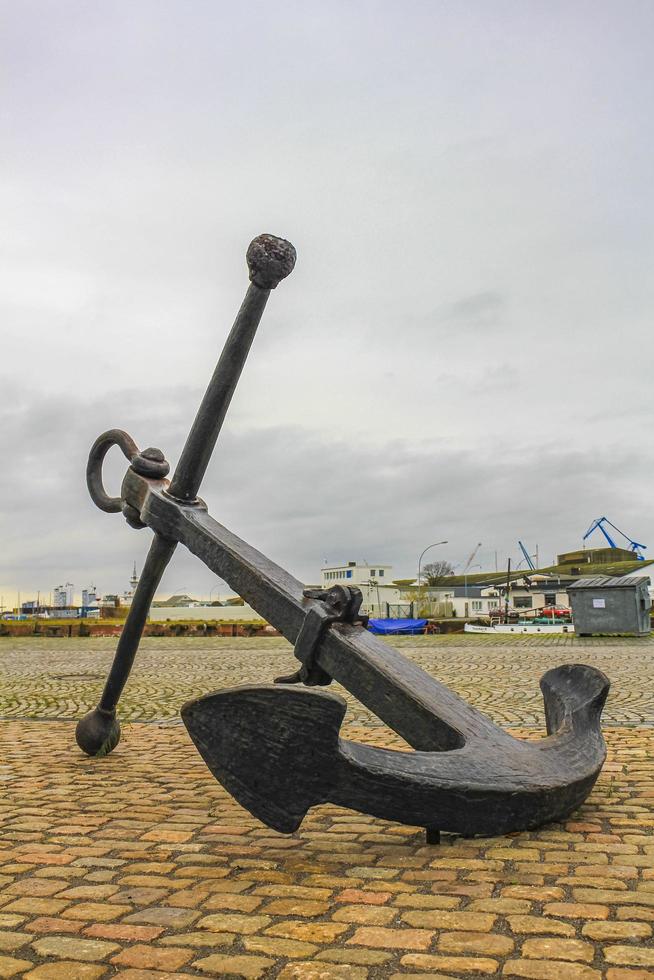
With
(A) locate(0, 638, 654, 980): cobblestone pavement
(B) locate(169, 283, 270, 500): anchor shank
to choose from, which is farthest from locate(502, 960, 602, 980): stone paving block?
(B) locate(169, 283, 270, 500): anchor shank

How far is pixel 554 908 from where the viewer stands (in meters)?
2.32

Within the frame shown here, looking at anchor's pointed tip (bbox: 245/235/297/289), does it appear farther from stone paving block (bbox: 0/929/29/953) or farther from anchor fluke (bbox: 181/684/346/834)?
stone paving block (bbox: 0/929/29/953)

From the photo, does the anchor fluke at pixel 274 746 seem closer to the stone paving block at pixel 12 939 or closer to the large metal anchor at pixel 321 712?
the large metal anchor at pixel 321 712

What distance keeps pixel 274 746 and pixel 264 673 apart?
9.57 m

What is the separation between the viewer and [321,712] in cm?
227

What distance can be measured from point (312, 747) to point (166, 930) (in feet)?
1.96

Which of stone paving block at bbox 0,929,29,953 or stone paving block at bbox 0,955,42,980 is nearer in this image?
stone paving block at bbox 0,955,42,980

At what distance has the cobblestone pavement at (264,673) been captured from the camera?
707 centimetres

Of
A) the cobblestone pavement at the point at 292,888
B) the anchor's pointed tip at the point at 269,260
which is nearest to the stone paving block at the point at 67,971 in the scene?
the cobblestone pavement at the point at 292,888

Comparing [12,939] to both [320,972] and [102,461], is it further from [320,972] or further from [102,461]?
[102,461]

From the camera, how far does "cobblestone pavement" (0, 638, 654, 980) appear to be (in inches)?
79.0

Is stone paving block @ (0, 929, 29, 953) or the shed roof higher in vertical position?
the shed roof

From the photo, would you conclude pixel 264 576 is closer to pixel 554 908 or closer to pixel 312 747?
pixel 312 747

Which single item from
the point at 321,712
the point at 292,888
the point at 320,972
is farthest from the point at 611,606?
the point at 320,972
